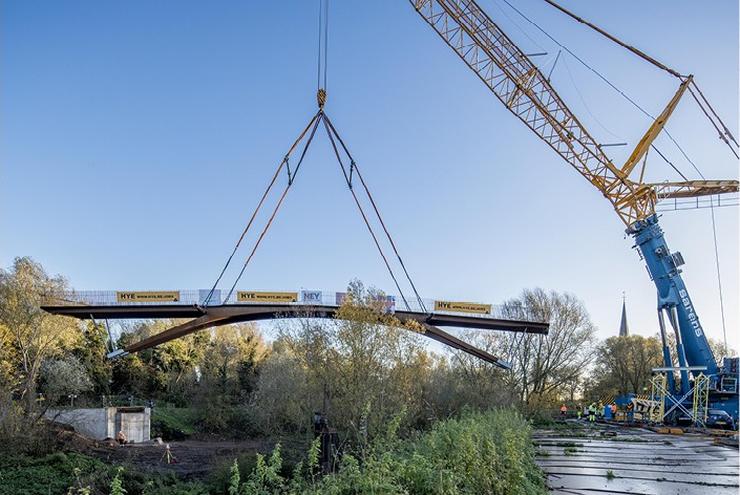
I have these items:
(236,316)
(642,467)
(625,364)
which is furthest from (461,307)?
(642,467)

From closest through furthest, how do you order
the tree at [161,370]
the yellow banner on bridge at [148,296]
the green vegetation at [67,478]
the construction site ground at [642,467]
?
the construction site ground at [642,467]
the green vegetation at [67,478]
the yellow banner on bridge at [148,296]
the tree at [161,370]

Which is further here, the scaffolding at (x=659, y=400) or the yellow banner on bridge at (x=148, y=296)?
the yellow banner on bridge at (x=148, y=296)

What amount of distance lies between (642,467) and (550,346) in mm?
28219

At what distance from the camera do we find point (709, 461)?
12648mm

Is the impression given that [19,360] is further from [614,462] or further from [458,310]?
[614,462]

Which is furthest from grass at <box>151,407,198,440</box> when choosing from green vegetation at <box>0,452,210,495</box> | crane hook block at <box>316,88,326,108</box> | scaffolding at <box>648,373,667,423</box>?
scaffolding at <box>648,373,667,423</box>

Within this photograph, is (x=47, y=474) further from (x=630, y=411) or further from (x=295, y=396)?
(x=630, y=411)

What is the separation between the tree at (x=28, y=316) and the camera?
30562mm

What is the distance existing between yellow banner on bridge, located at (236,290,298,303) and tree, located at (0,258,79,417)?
392 inches

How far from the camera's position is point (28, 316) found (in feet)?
101

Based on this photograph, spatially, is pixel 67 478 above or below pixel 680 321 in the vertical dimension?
below

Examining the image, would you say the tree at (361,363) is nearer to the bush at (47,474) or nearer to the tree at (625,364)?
the bush at (47,474)

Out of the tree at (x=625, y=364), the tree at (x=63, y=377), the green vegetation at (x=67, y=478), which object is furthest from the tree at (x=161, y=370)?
the tree at (x=625, y=364)

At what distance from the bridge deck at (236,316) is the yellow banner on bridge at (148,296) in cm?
37
